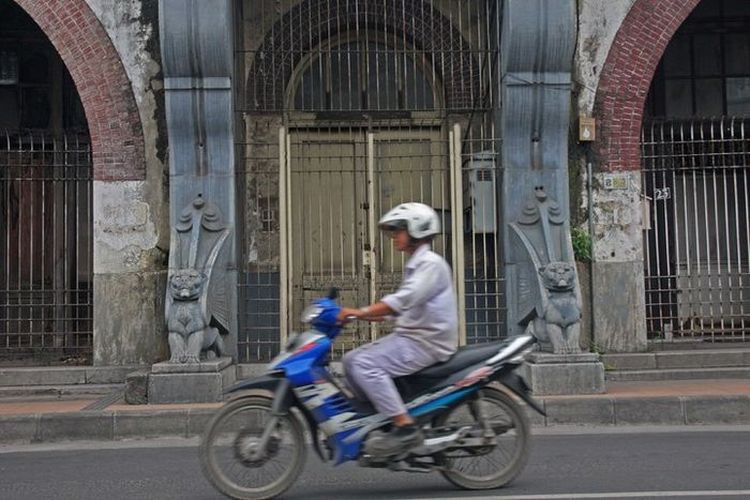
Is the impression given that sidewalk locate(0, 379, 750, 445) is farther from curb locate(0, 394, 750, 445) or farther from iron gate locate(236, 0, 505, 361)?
iron gate locate(236, 0, 505, 361)

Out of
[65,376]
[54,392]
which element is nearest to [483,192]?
[65,376]

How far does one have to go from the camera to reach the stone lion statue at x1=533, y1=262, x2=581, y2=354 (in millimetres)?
9656

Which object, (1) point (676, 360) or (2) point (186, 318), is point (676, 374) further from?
(2) point (186, 318)

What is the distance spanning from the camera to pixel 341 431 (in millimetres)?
5445

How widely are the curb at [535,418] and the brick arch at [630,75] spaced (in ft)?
11.1

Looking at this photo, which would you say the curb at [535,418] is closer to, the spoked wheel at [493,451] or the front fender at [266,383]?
the spoked wheel at [493,451]

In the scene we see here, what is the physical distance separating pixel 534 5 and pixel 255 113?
392 centimetres

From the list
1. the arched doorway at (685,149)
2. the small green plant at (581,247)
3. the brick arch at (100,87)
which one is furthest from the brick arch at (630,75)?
the brick arch at (100,87)

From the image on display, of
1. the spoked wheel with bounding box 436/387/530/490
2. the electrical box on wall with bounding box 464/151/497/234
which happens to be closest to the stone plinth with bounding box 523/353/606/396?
the electrical box on wall with bounding box 464/151/497/234

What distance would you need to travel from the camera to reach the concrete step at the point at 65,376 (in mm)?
10789

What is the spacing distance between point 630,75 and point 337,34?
3.87m

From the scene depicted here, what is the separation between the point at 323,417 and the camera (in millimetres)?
5453

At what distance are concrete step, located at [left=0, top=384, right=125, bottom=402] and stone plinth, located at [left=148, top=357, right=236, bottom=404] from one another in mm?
1265

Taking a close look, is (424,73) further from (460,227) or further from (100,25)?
(100,25)
